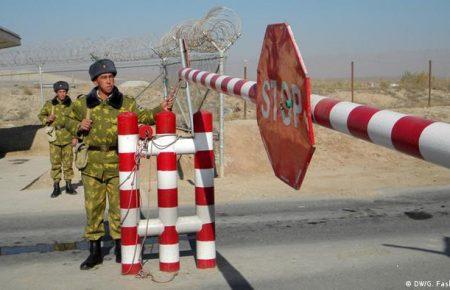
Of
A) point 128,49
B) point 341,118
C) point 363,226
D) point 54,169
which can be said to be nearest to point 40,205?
point 54,169

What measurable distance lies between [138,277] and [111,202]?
776 millimetres

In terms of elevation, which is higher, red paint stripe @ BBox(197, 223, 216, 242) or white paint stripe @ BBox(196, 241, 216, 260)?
red paint stripe @ BBox(197, 223, 216, 242)

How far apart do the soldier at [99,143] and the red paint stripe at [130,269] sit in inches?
17.3

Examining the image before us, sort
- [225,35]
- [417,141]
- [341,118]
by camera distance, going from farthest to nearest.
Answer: [225,35] < [341,118] < [417,141]

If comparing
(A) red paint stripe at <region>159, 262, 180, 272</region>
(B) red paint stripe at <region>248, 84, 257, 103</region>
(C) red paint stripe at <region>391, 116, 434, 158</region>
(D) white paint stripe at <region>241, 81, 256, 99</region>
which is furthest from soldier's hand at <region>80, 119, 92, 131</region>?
(C) red paint stripe at <region>391, 116, 434, 158</region>

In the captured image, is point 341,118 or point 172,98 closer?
point 341,118

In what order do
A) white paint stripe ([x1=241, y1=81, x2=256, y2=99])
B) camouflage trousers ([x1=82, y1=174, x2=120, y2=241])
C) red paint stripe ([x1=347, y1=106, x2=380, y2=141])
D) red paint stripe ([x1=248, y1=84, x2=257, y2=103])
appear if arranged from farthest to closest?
camouflage trousers ([x1=82, y1=174, x2=120, y2=241]) < white paint stripe ([x1=241, y1=81, x2=256, y2=99]) < red paint stripe ([x1=248, y1=84, x2=257, y2=103]) < red paint stripe ([x1=347, y1=106, x2=380, y2=141])

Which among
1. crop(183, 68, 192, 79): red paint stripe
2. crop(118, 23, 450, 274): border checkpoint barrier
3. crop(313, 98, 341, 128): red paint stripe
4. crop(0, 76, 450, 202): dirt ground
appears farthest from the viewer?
crop(0, 76, 450, 202): dirt ground

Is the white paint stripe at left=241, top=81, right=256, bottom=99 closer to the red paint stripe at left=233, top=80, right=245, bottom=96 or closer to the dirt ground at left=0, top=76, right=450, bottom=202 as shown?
the red paint stripe at left=233, top=80, right=245, bottom=96

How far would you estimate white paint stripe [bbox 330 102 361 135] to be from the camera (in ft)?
7.79

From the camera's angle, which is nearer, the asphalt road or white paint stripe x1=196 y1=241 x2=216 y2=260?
the asphalt road


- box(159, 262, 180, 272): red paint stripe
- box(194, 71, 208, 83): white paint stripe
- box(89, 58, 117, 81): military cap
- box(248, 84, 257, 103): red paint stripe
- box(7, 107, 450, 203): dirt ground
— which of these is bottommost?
box(7, 107, 450, 203): dirt ground

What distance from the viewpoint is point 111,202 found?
517 centimetres

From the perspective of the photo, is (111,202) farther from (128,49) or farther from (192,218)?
(128,49)
